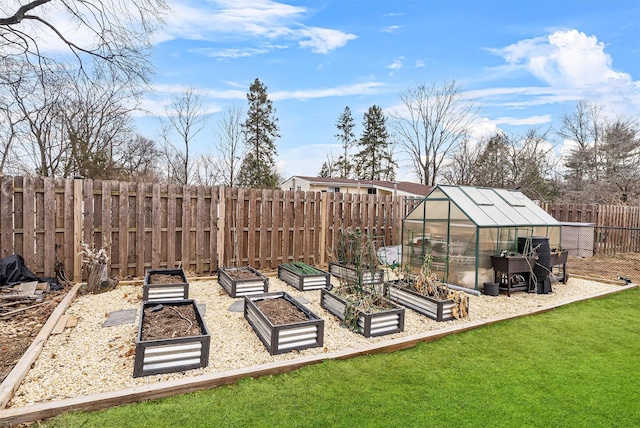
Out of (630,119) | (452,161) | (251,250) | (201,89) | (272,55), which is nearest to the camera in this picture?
(251,250)

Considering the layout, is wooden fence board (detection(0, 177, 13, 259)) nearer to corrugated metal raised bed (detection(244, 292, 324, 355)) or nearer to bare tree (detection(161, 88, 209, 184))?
corrugated metal raised bed (detection(244, 292, 324, 355))


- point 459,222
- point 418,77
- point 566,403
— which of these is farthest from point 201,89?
point 566,403

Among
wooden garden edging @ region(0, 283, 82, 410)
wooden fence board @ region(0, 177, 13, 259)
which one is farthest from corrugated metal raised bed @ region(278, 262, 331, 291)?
wooden fence board @ region(0, 177, 13, 259)

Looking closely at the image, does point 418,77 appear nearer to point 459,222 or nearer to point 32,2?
point 459,222

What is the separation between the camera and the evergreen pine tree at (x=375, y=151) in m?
29.3

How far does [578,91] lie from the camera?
20047 mm

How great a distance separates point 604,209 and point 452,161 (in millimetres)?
12268

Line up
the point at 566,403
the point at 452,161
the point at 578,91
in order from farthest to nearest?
the point at 452,161, the point at 578,91, the point at 566,403

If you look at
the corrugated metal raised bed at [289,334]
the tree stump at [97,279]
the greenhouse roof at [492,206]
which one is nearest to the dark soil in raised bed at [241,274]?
the tree stump at [97,279]

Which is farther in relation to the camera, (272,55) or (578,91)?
(578,91)

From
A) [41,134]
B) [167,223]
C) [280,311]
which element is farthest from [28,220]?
[41,134]

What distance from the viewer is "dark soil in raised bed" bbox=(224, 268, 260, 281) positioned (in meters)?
5.61

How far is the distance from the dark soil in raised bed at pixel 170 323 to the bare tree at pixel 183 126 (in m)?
15.8

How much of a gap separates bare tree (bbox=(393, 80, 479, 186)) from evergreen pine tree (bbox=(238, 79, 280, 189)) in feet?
29.1
